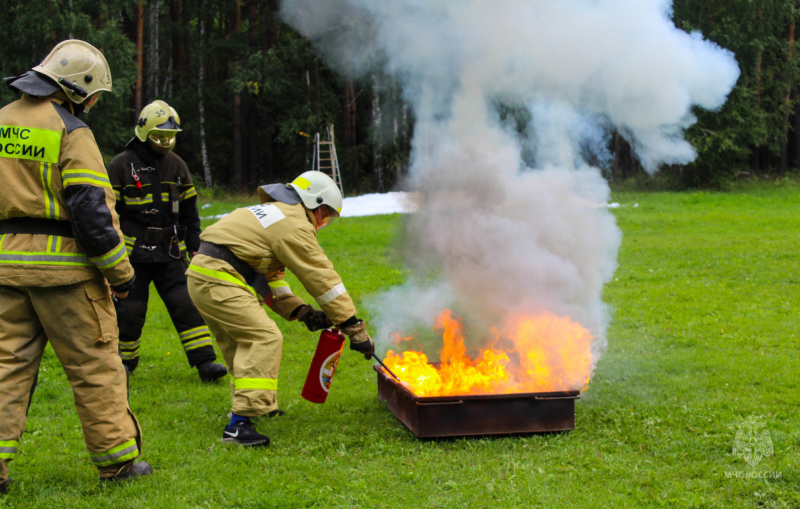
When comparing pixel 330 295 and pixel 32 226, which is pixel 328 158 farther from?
pixel 32 226

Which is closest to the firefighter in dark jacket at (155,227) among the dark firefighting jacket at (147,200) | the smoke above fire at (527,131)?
the dark firefighting jacket at (147,200)

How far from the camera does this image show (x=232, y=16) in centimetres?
2853

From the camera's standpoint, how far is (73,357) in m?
3.50

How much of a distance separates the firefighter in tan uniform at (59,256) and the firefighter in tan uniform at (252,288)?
82 centimetres

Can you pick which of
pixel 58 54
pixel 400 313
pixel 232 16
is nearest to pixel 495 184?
pixel 400 313

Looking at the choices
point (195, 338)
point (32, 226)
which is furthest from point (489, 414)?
point (32, 226)

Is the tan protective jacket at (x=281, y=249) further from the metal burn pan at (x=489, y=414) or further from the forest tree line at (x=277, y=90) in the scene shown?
the forest tree line at (x=277, y=90)

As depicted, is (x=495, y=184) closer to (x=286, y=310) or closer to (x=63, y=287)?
(x=286, y=310)

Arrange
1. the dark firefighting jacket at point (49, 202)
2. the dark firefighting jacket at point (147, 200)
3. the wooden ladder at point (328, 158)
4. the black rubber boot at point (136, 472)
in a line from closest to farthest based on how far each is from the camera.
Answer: the dark firefighting jacket at point (49, 202), the black rubber boot at point (136, 472), the dark firefighting jacket at point (147, 200), the wooden ladder at point (328, 158)

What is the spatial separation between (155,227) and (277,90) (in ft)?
53.8

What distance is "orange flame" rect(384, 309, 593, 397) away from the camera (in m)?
4.97

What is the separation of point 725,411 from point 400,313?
2652mm

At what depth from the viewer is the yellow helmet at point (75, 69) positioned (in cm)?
353

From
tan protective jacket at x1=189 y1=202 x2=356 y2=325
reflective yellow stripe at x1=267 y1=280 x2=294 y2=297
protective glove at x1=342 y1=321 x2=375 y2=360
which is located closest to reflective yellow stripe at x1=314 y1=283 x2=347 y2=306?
tan protective jacket at x1=189 y1=202 x2=356 y2=325
